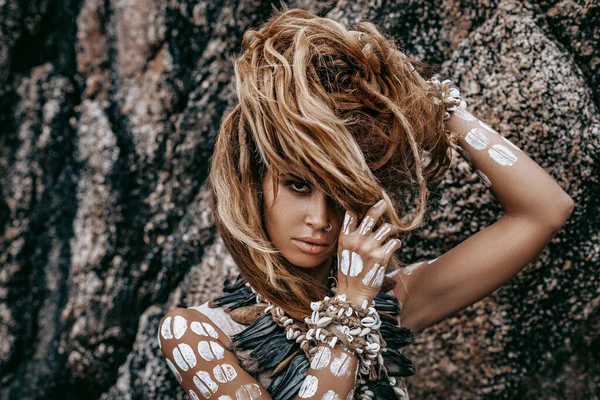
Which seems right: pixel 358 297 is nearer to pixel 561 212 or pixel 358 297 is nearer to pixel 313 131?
pixel 313 131

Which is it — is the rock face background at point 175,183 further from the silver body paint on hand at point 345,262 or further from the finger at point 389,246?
the silver body paint on hand at point 345,262

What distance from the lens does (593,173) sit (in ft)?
8.13

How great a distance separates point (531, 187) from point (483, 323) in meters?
1.08

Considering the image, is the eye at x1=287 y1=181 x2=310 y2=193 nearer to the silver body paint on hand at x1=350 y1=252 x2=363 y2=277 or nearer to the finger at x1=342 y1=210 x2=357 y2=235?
the finger at x1=342 y1=210 x2=357 y2=235

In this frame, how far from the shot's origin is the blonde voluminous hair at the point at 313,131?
171 centimetres

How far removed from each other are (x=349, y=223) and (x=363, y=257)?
0.13m

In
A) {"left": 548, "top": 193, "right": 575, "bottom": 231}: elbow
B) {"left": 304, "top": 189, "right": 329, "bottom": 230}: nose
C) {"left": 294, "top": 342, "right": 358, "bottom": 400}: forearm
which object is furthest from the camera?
{"left": 548, "top": 193, "right": 575, "bottom": 231}: elbow

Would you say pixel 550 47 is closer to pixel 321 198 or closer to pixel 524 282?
pixel 524 282

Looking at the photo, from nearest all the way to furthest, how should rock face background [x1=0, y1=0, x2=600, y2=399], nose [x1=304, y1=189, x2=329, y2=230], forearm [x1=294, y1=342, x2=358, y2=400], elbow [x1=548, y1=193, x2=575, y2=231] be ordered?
forearm [x1=294, y1=342, x2=358, y2=400], nose [x1=304, y1=189, x2=329, y2=230], elbow [x1=548, y1=193, x2=575, y2=231], rock face background [x1=0, y1=0, x2=600, y2=399]

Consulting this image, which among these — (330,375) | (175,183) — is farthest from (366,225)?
(175,183)

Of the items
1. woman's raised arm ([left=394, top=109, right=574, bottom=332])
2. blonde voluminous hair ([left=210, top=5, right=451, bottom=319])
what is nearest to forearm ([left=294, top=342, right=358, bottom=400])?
blonde voluminous hair ([left=210, top=5, right=451, bottom=319])

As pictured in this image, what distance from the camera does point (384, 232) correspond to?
1.75 metres

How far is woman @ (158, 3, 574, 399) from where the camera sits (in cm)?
172

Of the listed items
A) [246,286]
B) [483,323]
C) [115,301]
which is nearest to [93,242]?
[115,301]
